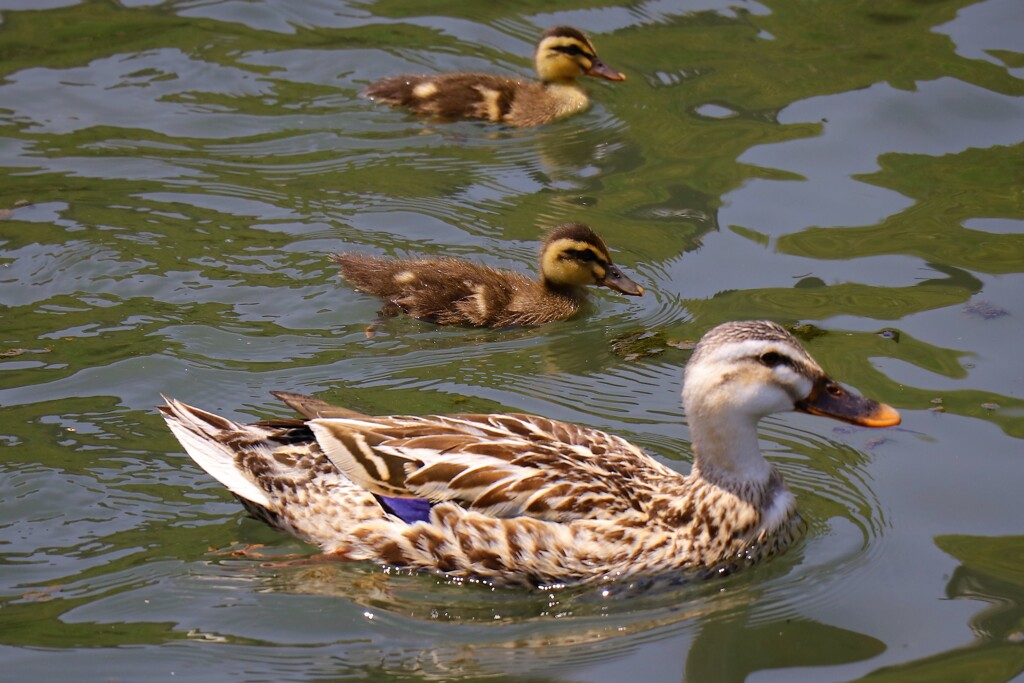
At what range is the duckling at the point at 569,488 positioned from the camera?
498 cm

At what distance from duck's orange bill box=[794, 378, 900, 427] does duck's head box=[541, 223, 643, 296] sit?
2.26m

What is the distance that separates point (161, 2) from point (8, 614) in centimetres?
669

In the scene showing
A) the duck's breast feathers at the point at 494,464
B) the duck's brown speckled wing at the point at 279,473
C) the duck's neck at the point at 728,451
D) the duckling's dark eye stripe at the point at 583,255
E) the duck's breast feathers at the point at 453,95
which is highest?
the duck's breast feathers at the point at 453,95

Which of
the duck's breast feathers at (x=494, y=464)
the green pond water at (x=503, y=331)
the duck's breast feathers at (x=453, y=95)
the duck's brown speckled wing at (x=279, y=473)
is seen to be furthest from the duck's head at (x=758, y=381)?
the duck's breast feathers at (x=453, y=95)

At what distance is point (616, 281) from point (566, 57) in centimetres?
261

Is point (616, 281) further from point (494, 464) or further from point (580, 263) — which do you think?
point (494, 464)

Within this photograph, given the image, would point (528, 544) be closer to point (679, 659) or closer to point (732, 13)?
point (679, 659)

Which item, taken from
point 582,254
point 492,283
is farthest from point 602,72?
point 492,283

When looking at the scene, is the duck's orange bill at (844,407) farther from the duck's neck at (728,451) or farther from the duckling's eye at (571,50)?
the duckling's eye at (571,50)

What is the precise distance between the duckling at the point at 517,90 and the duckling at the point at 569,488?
425cm

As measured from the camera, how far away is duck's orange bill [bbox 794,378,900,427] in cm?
505

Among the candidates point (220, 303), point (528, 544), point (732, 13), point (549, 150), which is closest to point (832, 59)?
point (732, 13)

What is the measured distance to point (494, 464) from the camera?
5090 mm

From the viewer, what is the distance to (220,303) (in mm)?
7035
